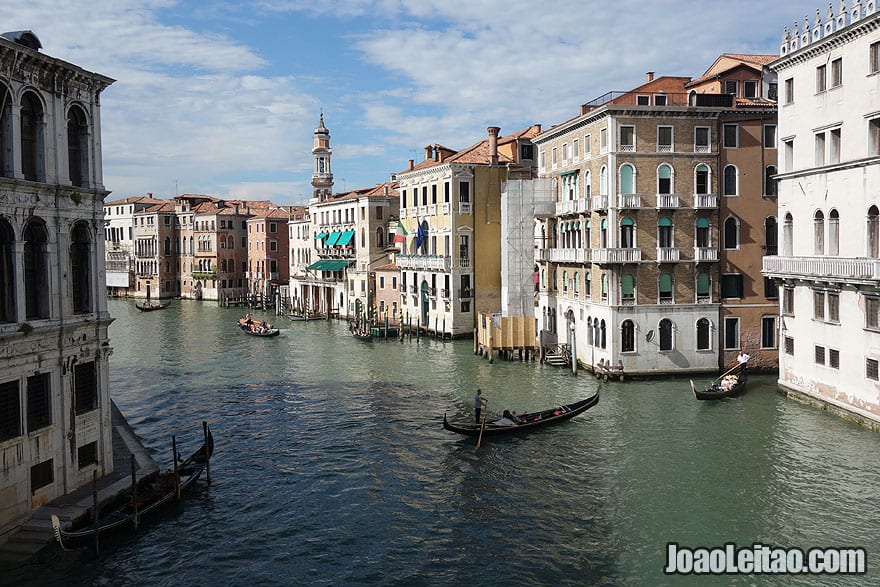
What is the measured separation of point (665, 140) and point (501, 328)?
1073 cm

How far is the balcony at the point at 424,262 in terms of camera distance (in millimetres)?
42000

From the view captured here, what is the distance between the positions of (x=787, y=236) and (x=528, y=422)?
35.1ft

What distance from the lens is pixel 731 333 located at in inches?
1155

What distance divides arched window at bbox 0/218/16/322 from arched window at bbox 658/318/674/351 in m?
21.8

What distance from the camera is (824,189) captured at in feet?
74.3

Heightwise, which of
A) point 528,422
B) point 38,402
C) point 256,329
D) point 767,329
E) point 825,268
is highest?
point 825,268

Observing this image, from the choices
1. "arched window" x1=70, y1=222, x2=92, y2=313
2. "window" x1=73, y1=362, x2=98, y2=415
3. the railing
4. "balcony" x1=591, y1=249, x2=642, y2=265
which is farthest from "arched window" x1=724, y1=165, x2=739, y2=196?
"window" x1=73, y1=362, x2=98, y2=415

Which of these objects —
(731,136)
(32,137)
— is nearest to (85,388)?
(32,137)

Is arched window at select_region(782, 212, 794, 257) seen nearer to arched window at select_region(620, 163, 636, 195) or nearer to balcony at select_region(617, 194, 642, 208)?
balcony at select_region(617, 194, 642, 208)

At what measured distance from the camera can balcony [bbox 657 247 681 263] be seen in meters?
28.6

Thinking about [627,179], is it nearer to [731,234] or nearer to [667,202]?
[667,202]

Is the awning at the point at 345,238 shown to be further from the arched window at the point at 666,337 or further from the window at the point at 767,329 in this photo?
the window at the point at 767,329

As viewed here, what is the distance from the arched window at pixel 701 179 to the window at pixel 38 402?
22878 mm

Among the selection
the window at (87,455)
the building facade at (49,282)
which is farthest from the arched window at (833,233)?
the window at (87,455)
